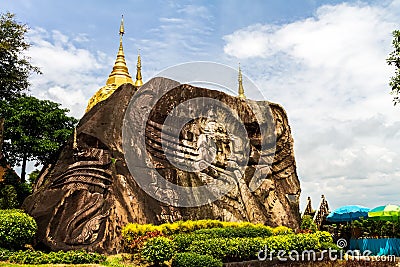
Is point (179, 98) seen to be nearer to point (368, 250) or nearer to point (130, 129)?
point (130, 129)

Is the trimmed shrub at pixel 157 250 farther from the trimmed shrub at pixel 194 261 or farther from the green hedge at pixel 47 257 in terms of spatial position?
the green hedge at pixel 47 257

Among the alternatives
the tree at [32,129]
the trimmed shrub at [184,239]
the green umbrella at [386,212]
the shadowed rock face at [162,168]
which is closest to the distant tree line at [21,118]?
the tree at [32,129]

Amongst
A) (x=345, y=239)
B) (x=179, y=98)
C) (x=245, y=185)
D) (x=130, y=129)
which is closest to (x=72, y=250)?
→ (x=130, y=129)

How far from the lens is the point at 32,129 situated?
1788 cm

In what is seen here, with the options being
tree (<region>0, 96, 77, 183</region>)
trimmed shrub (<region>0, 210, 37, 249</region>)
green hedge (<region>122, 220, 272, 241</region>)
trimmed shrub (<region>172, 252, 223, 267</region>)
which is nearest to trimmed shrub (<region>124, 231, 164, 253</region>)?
green hedge (<region>122, 220, 272, 241</region>)

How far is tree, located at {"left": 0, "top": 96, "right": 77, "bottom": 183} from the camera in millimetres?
17188

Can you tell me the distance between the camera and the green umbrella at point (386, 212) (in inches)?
561

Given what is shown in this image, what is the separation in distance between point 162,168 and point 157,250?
14.4 feet

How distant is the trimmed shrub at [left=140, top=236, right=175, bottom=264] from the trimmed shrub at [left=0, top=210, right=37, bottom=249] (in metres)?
2.77

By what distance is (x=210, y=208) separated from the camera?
1437cm

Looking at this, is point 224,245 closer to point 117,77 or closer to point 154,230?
point 154,230

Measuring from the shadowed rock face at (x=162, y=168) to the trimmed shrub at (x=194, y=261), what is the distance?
2338 mm

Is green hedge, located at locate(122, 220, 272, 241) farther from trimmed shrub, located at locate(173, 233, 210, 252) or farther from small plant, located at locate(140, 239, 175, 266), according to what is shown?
small plant, located at locate(140, 239, 175, 266)

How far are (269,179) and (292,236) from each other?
6.56 metres
